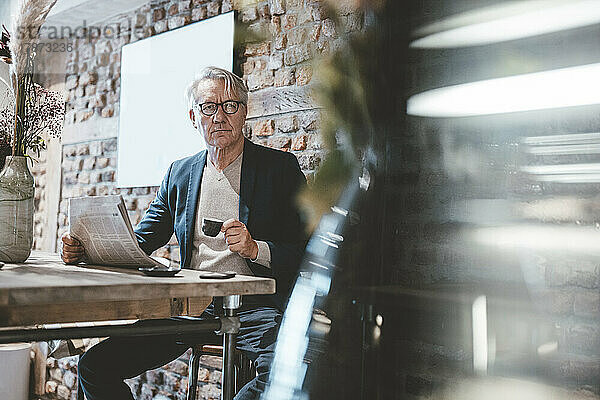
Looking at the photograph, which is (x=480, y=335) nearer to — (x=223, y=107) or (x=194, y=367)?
(x=194, y=367)

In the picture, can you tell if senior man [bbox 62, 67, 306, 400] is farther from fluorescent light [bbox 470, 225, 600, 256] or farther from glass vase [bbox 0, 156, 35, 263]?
fluorescent light [bbox 470, 225, 600, 256]

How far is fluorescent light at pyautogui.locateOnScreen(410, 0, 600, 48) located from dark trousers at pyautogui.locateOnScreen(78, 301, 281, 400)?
3.44 ft

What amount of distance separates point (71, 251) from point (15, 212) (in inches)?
7.7

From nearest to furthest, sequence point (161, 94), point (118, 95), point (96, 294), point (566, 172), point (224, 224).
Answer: point (96, 294) → point (566, 172) → point (224, 224) → point (161, 94) → point (118, 95)

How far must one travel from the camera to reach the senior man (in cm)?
232

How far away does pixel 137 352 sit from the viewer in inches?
93.3

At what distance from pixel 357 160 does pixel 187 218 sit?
80 cm

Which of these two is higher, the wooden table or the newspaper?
the newspaper

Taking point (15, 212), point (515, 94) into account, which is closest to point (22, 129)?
point (15, 212)

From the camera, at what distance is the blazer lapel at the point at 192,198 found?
2.58 meters

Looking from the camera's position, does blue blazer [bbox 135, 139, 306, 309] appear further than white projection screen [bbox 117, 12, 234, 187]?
No

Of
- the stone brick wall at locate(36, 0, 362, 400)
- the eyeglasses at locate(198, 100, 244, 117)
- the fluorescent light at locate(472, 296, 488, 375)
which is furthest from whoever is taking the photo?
the stone brick wall at locate(36, 0, 362, 400)

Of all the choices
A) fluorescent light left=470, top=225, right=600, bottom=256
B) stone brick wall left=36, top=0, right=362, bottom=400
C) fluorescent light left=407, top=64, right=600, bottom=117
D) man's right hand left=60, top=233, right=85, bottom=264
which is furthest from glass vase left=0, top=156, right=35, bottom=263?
fluorescent light left=470, top=225, right=600, bottom=256

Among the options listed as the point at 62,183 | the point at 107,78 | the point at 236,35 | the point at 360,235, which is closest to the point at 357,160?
the point at 360,235
